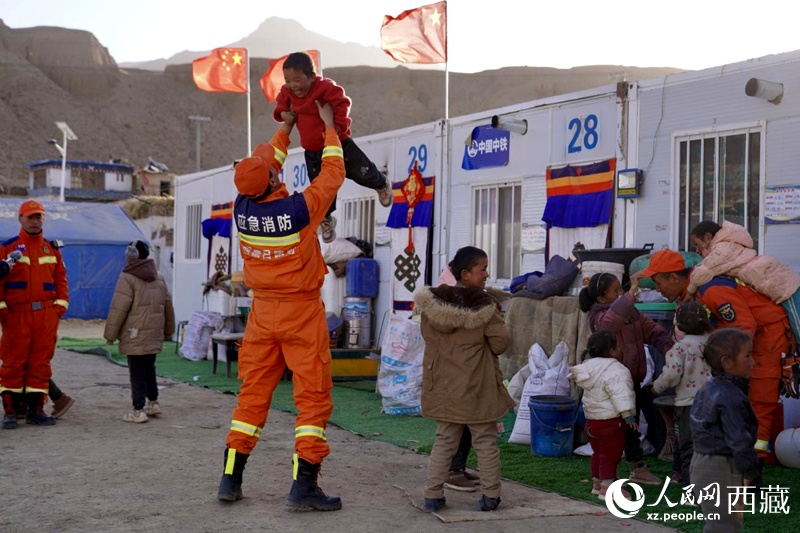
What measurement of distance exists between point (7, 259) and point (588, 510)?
240 inches

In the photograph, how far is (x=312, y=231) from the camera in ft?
20.1

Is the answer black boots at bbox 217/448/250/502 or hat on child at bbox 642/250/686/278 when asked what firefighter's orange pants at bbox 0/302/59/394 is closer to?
black boots at bbox 217/448/250/502

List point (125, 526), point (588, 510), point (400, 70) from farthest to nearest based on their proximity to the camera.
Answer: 1. point (400, 70)
2. point (588, 510)
3. point (125, 526)

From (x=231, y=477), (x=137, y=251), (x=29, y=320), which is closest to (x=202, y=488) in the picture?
(x=231, y=477)

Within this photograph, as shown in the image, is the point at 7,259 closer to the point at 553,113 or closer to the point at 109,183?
the point at 553,113

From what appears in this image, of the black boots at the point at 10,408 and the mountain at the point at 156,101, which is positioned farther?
the mountain at the point at 156,101

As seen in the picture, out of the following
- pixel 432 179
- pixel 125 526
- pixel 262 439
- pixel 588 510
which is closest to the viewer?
pixel 125 526

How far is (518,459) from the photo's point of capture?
7.78m

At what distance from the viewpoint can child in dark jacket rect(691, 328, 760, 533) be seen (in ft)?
15.1

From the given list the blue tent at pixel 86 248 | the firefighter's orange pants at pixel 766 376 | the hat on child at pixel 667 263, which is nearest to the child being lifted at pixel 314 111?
the hat on child at pixel 667 263

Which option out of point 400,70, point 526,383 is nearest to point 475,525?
point 526,383

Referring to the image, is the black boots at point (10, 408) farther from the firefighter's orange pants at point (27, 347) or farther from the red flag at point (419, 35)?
the red flag at point (419, 35)

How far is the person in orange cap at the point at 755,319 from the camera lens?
268 inches

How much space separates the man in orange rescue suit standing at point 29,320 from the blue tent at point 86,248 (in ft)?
63.2
